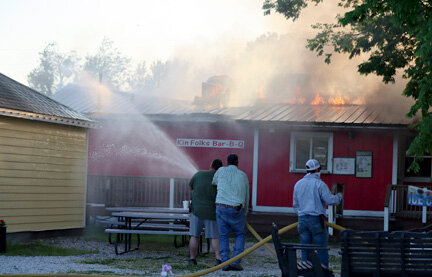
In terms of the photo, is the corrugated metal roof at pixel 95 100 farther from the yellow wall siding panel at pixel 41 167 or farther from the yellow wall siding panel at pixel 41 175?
the yellow wall siding panel at pixel 41 175

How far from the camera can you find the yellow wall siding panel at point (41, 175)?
13195mm

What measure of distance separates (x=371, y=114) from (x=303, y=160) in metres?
2.49

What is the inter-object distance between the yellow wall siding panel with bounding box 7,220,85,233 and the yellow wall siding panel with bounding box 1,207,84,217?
0.80ft

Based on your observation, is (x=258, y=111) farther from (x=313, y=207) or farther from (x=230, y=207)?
(x=313, y=207)

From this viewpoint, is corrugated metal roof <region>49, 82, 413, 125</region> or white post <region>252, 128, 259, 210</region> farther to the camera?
white post <region>252, 128, 259, 210</region>

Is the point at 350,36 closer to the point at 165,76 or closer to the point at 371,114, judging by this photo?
the point at 371,114

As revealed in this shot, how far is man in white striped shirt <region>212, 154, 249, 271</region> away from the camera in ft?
31.8

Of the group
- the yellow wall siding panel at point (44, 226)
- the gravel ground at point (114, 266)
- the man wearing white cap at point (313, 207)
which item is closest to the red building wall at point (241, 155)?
the gravel ground at point (114, 266)

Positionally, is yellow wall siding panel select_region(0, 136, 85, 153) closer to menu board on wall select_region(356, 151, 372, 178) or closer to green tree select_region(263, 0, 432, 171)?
green tree select_region(263, 0, 432, 171)

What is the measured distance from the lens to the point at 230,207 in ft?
31.8

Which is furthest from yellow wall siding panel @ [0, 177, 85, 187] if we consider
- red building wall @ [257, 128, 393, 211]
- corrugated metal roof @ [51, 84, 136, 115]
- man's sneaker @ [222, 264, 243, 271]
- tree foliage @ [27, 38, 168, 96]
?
tree foliage @ [27, 38, 168, 96]

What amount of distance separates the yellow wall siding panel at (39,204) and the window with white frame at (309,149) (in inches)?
259

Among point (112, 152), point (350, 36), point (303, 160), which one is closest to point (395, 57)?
point (350, 36)

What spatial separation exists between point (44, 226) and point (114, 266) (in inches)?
186
